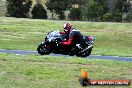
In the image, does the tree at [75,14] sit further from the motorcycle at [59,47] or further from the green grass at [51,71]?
the green grass at [51,71]

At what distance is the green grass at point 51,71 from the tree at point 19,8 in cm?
4357

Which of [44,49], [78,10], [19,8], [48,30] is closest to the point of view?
[44,49]

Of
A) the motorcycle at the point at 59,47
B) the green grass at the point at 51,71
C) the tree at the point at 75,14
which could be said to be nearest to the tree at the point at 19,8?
the tree at the point at 75,14

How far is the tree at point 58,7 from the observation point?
64.9 meters

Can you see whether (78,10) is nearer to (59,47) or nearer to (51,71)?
(59,47)

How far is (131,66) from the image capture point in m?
18.5

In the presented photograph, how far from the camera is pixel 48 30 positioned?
4644cm

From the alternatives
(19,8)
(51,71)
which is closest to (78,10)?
(19,8)

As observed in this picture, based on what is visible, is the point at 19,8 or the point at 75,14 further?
the point at 75,14

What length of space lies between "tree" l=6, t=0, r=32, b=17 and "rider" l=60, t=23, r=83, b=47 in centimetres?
3984

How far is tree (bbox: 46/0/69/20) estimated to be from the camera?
64.9m

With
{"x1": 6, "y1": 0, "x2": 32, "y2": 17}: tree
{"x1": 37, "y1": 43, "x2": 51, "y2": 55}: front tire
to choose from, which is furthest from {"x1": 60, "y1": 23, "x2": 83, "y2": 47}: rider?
{"x1": 6, "y1": 0, "x2": 32, "y2": 17}: tree

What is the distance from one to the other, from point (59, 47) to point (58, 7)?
138ft

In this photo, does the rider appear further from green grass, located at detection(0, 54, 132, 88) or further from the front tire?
green grass, located at detection(0, 54, 132, 88)
